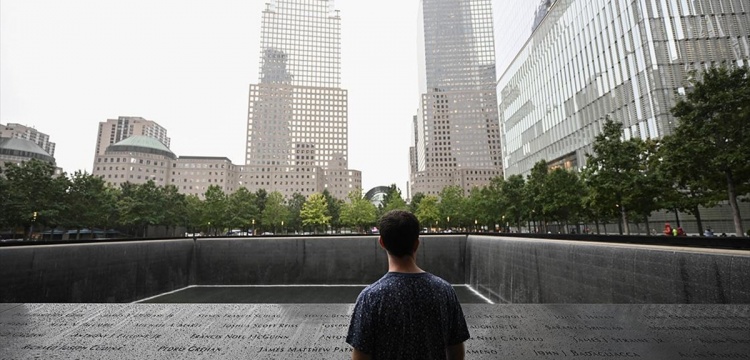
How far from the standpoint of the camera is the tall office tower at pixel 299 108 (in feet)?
494

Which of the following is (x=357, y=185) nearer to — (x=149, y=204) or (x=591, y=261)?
(x=149, y=204)

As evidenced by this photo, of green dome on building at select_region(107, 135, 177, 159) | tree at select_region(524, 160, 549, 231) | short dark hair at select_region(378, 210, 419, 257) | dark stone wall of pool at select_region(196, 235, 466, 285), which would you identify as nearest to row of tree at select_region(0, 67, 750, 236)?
tree at select_region(524, 160, 549, 231)

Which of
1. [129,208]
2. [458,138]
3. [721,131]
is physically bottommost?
[129,208]

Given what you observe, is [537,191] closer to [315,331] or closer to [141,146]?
[315,331]

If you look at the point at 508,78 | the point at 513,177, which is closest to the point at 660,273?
the point at 513,177

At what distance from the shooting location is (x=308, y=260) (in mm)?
26031

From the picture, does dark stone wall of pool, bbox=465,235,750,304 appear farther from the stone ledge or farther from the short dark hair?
the short dark hair

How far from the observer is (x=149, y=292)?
2073 cm

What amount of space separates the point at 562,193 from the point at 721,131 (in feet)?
59.4

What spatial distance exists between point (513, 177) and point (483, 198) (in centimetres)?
973

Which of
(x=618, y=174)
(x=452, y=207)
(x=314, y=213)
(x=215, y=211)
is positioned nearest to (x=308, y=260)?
(x=618, y=174)

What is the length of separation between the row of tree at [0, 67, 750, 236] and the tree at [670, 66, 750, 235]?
0.05m

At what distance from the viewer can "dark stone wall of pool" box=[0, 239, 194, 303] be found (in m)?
13.6

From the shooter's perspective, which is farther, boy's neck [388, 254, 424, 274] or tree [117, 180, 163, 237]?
tree [117, 180, 163, 237]
